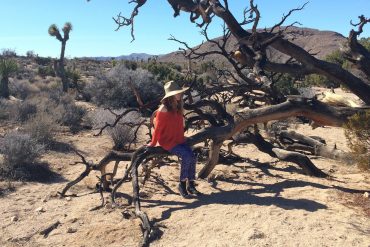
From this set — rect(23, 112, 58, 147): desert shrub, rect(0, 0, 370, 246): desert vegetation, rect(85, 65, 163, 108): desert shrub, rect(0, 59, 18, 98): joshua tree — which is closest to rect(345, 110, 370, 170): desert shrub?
rect(0, 0, 370, 246): desert vegetation

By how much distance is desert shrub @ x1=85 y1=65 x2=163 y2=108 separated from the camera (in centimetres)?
1648

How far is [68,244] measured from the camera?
16.7 ft

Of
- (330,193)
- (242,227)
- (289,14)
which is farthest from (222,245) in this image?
(289,14)

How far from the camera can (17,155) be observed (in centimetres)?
811

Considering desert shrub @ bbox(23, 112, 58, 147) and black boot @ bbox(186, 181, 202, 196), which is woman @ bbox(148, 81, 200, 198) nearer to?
black boot @ bbox(186, 181, 202, 196)

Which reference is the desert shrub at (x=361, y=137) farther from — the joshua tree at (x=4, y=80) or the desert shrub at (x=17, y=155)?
the joshua tree at (x=4, y=80)

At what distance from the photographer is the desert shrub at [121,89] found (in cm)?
1648

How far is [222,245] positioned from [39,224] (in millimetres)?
2467

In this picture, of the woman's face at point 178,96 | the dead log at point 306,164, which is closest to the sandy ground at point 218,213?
the dead log at point 306,164

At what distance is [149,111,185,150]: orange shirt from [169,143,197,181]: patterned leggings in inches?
3.3

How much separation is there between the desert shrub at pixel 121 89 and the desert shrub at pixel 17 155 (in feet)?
25.2

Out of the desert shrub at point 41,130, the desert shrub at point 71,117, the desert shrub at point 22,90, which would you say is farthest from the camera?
the desert shrub at point 22,90

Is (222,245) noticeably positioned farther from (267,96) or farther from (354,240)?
(267,96)

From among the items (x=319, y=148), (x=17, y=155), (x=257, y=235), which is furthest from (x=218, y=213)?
(x=17, y=155)
